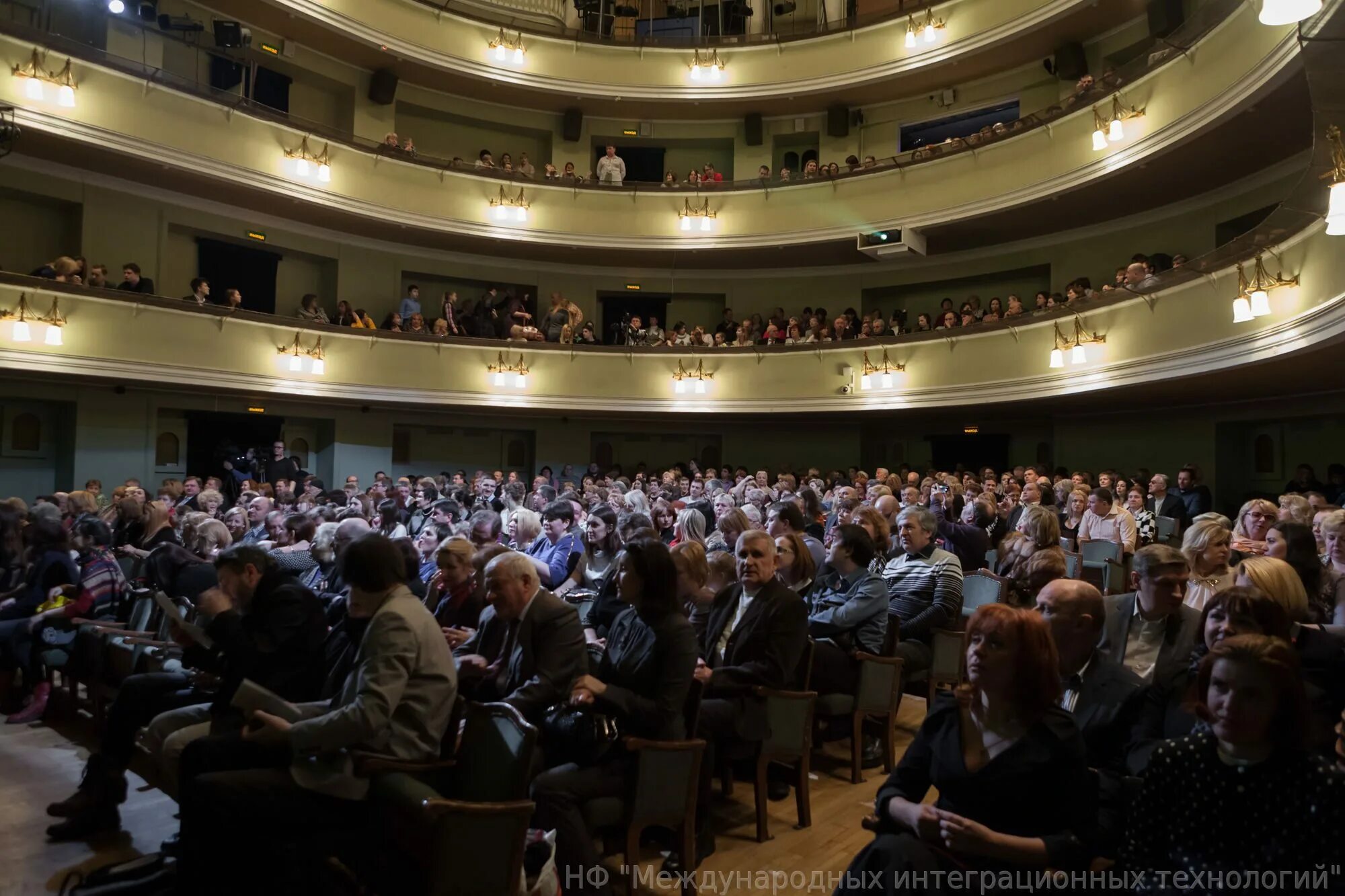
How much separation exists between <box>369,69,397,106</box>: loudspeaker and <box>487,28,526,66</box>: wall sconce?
1.81m

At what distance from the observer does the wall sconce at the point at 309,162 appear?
12656mm

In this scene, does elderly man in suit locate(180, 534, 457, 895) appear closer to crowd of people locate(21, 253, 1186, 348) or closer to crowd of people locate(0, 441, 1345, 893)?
crowd of people locate(0, 441, 1345, 893)

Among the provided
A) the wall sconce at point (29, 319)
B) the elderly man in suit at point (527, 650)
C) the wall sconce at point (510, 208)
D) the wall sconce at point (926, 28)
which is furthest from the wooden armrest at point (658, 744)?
the wall sconce at point (926, 28)

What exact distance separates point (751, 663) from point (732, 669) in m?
0.09

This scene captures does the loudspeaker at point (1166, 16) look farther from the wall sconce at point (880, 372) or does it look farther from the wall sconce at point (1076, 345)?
the wall sconce at point (880, 372)

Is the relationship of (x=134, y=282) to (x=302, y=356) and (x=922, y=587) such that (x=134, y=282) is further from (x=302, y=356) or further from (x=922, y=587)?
(x=922, y=587)

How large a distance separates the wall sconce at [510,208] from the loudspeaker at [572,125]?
2.64 m

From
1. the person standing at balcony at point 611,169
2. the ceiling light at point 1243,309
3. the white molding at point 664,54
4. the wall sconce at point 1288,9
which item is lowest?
the ceiling light at point 1243,309

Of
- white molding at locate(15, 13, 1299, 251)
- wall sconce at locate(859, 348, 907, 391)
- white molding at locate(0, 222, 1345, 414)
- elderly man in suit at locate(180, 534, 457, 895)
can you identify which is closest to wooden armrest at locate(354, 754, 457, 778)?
elderly man in suit at locate(180, 534, 457, 895)

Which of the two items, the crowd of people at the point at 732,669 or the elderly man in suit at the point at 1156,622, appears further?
the elderly man in suit at the point at 1156,622

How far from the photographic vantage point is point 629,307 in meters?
17.4

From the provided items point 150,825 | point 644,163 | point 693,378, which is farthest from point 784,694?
point 644,163

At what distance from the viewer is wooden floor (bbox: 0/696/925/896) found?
132 inches

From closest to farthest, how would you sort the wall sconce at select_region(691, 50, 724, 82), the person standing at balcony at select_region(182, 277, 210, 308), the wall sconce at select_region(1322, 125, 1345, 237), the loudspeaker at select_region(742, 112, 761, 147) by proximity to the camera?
1. the wall sconce at select_region(1322, 125, 1345, 237)
2. the person standing at balcony at select_region(182, 277, 210, 308)
3. the wall sconce at select_region(691, 50, 724, 82)
4. the loudspeaker at select_region(742, 112, 761, 147)
